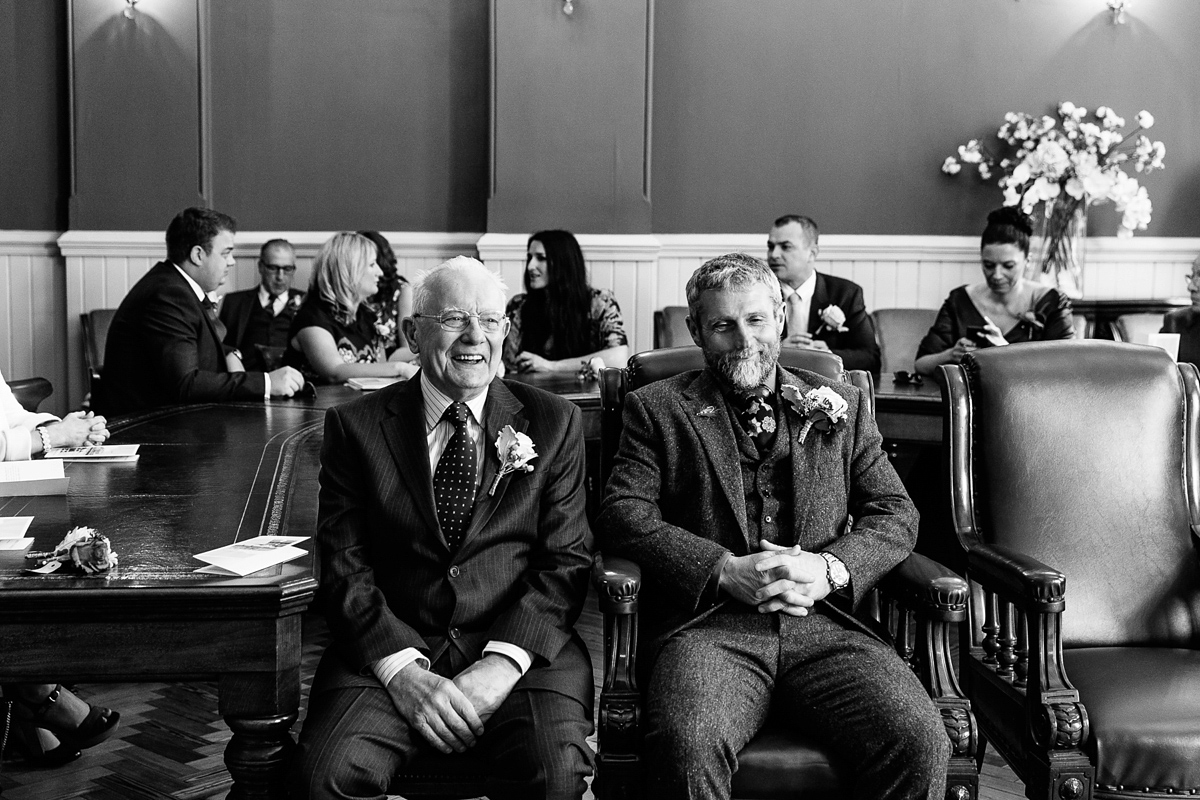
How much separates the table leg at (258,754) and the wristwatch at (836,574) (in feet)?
3.36

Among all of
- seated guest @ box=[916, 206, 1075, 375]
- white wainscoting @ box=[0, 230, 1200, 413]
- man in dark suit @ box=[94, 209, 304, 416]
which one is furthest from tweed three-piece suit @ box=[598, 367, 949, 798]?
white wainscoting @ box=[0, 230, 1200, 413]

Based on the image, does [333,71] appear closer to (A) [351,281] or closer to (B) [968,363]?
(A) [351,281]

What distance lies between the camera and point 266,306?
6.12m

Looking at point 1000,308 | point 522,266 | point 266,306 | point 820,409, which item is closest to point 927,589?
point 820,409

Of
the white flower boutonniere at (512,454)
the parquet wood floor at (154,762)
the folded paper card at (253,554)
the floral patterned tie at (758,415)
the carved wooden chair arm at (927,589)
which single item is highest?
the floral patterned tie at (758,415)

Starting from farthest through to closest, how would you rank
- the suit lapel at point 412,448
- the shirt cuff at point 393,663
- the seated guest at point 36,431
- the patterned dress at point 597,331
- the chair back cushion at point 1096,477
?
1. the patterned dress at point 597,331
2. the seated guest at point 36,431
3. the chair back cushion at point 1096,477
4. the suit lapel at point 412,448
5. the shirt cuff at point 393,663

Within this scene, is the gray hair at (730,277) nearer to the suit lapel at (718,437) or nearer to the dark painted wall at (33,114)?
the suit lapel at (718,437)

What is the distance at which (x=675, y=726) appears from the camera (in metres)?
2.11

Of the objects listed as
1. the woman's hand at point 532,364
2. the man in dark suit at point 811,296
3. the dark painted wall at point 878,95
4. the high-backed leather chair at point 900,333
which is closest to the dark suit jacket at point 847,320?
the man in dark suit at point 811,296

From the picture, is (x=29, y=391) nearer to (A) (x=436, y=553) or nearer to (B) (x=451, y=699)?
(A) (x=436, y=553)

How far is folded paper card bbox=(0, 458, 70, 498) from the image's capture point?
2.49 m

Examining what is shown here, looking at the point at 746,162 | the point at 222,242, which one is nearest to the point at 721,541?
the point at 222,242

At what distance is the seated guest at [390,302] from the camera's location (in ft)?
17.2

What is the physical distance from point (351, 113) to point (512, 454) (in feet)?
14.7
